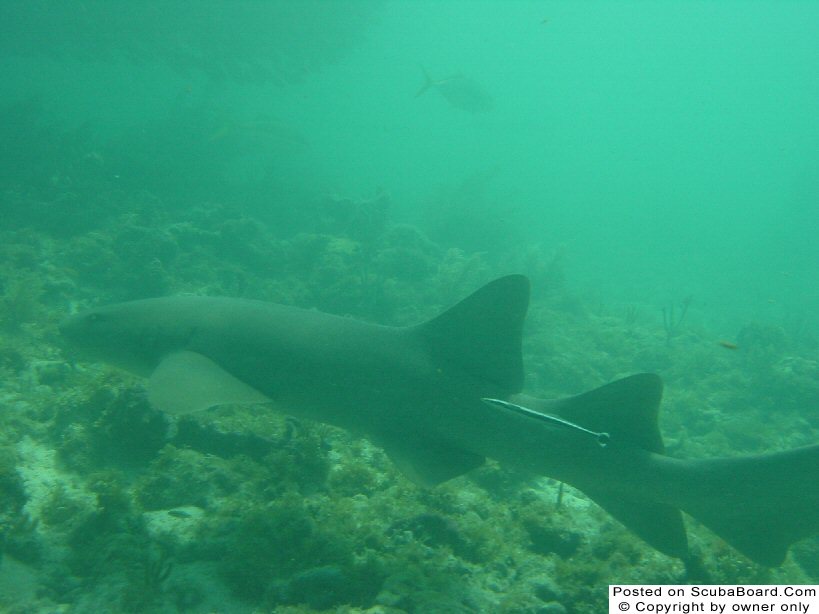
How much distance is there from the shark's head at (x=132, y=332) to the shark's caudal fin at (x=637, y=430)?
3544 millimetres

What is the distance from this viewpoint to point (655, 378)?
11.1ft

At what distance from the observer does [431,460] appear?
3.62 metres

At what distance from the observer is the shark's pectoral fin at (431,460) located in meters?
3.58

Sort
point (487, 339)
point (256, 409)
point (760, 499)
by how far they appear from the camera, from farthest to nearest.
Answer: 1. point (256, 409)
2. point (487, 339)
3. point (760, 499)

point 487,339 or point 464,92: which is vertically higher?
point 464,92

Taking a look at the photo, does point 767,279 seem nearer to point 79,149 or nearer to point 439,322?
point 439,322

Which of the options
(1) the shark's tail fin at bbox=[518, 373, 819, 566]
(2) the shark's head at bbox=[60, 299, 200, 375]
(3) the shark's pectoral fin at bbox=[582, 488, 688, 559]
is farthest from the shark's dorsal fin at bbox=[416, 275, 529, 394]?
(2) the shark's head at bbox=[60, 299, 200, 375]

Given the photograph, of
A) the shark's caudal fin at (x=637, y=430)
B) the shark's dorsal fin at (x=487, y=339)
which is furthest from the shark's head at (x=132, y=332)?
the shark's caudal fin at (x=637, y=430)

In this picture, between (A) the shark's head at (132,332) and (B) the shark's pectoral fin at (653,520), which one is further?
(A) the shark's head at (132,332)

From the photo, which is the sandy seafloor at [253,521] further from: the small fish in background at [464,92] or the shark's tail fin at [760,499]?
the small fish in background at [464,92]

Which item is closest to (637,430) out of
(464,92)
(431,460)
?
(431,460)

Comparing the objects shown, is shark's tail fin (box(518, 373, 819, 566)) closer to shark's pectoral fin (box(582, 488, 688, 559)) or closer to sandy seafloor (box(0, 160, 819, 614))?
shark's pectoral fin (box(582, 488, 688, 559))

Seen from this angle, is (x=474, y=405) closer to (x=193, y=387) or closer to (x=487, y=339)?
(x=487, y=339)

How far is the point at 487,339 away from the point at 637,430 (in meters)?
1.29
